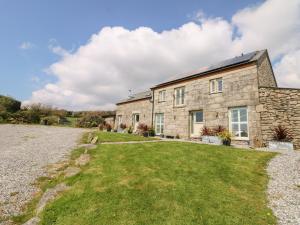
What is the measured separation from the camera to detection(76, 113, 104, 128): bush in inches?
1271

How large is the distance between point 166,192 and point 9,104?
3287 cm

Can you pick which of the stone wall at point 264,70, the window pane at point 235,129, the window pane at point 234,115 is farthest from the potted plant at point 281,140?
the stone wall at point 264,70

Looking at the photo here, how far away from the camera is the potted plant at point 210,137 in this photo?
1330cm

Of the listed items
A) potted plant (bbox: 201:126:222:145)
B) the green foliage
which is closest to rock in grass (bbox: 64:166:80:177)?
potted plant (bbox: 201:126:222:145)

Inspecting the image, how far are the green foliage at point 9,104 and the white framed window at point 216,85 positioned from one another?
2985 cm

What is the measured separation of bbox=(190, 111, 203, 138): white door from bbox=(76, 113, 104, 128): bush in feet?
67.3

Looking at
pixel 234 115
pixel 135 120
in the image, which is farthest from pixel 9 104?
pixel 234 115

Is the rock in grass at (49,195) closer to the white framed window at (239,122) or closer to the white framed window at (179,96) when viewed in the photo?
the white framed window at (239,122)

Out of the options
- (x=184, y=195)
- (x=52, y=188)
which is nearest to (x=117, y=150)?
(x=52, y=188)

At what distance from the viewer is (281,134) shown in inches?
455

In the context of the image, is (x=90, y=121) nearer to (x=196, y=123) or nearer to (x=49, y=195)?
(x=196, y=123)

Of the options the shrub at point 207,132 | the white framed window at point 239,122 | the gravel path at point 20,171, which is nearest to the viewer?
the gravel path at point 20,171

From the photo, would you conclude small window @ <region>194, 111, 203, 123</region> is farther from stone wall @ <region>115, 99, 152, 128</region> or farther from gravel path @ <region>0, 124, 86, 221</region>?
gravel path @ <region>0, 124, 86, 221</region>

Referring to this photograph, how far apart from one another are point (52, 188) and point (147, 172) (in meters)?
3.28
